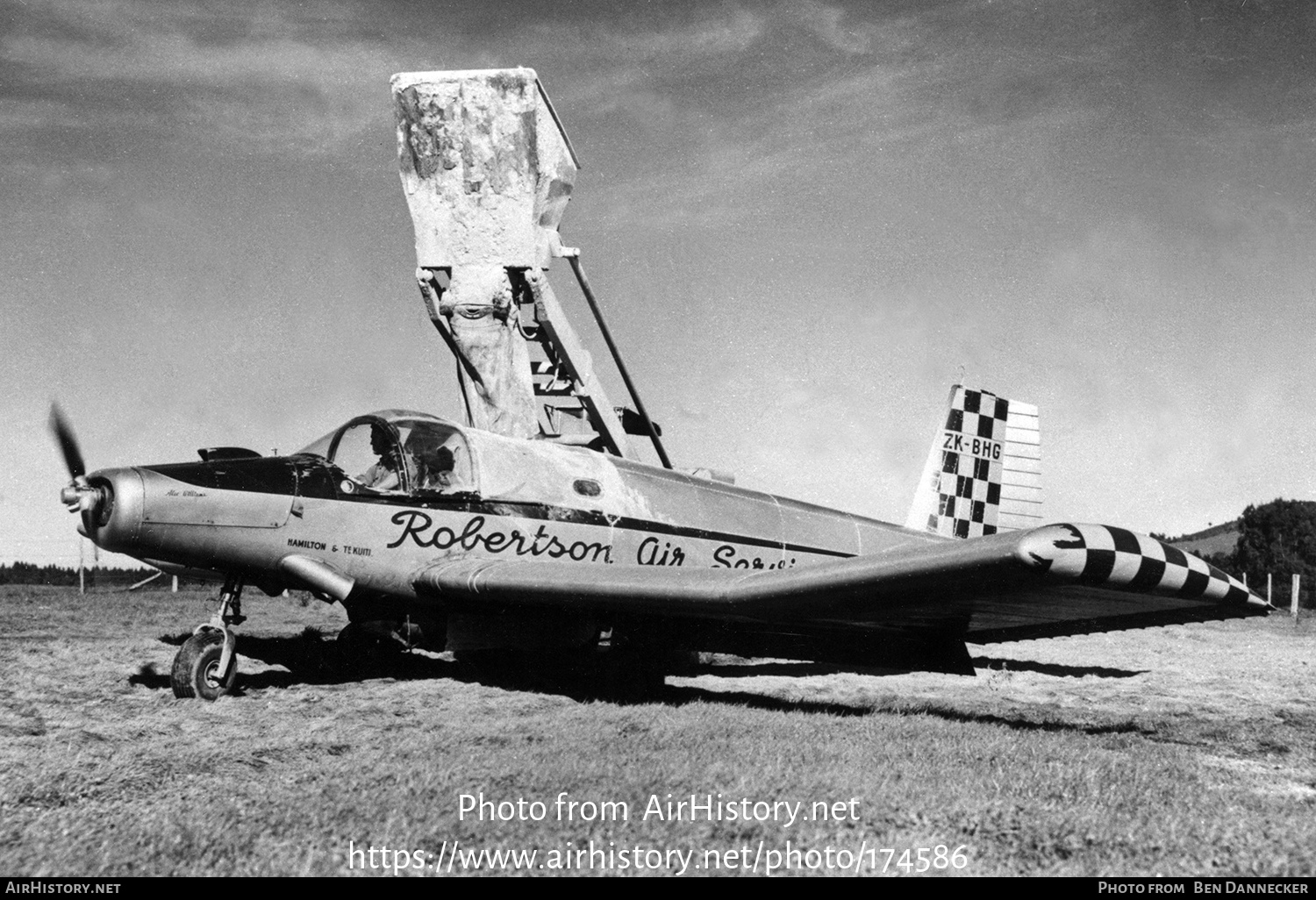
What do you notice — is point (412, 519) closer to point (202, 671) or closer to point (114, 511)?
point (202, 671)

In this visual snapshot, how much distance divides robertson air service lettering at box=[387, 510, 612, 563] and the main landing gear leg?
1169 millimetres

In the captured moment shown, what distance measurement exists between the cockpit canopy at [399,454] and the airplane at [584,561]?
0.05 feet

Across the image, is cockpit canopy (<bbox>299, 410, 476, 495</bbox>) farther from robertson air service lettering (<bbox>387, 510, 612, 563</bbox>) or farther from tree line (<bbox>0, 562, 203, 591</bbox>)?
tree line (<bbox>0, 562, 203, 591</bbox>)

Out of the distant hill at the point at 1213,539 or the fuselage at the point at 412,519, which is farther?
the distant hill at the point at 1213,539

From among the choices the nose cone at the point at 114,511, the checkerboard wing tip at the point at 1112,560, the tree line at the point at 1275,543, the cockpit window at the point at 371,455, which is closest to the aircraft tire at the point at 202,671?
the nose cone at the point at 114,511

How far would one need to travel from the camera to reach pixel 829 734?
16.6ft

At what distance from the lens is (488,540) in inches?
291

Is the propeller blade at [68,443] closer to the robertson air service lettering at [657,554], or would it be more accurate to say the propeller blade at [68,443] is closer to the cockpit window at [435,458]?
the cockpit window at [435,458]

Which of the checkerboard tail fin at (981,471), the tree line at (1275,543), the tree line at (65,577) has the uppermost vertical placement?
the tree line at (1275,543)

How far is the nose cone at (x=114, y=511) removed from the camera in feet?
19.2

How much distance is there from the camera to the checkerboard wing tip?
4211mm

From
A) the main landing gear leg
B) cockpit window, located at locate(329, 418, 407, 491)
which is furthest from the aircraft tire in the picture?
cockpit window, located at locate(329, 418, 407, 491)

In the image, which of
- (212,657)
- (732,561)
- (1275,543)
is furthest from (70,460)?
(1275,543)

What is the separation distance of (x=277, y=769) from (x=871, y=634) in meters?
4.20
